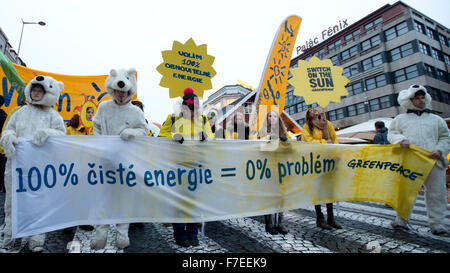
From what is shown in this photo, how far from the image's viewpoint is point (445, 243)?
8.70 feet

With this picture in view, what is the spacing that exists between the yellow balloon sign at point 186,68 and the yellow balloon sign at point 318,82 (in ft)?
5.95

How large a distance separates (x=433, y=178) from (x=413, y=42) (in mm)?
34746

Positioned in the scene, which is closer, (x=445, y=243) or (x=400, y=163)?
(x=445, y=243)

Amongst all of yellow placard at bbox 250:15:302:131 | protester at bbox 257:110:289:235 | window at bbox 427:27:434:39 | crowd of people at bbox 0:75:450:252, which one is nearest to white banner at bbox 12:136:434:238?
Answer: crowd of people at bbox 0:75:450:252

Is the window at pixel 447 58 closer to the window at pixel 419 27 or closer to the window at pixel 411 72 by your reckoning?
the window at pixel 419 27

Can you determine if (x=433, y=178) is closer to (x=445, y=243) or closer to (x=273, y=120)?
(x=445, y=243)

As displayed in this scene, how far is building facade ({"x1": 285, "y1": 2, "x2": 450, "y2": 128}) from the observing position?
28484mm

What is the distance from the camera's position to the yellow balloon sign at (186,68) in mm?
4184

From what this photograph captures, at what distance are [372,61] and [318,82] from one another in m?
35.6

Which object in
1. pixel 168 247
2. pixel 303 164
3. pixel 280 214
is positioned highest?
pixel 303 164

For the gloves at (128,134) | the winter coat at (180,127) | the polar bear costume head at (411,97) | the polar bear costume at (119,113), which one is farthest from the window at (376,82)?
the gloves at (128,134)

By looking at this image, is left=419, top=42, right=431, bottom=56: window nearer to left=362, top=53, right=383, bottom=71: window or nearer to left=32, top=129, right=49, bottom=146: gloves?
left=362, top=53, right=383, bottom=71: window
